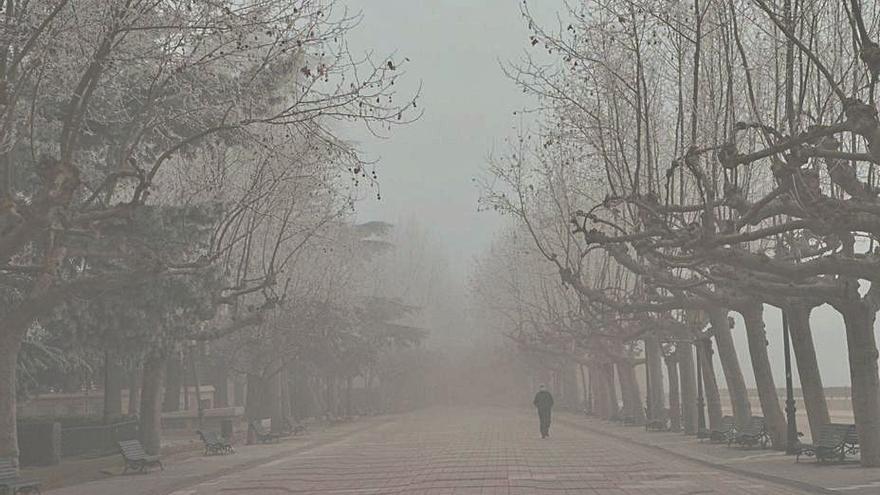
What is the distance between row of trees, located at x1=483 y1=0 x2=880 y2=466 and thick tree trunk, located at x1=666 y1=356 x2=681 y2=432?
3319mm

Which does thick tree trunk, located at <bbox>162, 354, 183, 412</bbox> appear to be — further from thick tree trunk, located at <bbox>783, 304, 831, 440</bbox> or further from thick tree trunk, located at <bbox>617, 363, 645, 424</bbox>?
thick tree trunk, located at <bbox>783, 304, 831, 440</bbox>

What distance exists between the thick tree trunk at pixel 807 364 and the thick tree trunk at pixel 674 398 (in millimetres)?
16597

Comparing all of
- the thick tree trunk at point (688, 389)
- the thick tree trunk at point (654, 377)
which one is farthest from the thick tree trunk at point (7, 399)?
the thick tree trunk at point (654, 377)

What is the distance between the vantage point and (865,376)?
20812 mm

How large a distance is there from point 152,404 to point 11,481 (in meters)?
11.3

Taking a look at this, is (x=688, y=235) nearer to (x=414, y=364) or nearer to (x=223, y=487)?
(x=223, y=487)

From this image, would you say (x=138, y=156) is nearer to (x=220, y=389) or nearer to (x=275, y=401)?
(x=275, y=401)

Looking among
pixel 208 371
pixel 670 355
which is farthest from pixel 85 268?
pixel 208 371

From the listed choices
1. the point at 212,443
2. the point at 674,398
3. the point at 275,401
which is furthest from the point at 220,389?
the point at 674,398

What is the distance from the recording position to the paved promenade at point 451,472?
63.6 ft

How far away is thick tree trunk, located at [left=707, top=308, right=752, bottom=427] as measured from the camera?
3050 cm

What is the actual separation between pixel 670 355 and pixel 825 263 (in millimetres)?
26555

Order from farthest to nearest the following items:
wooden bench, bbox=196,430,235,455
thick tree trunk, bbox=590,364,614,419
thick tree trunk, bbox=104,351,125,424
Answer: thick tree trunk, bbox=590,364,614,419, thick tree trunk, bbox=104,351,125,424, wooden bench, bbox=196,430,235,455

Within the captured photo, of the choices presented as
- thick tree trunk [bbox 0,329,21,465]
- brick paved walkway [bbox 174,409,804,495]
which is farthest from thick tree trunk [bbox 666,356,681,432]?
thick tree trunk [bbox 0,329,21,465]
